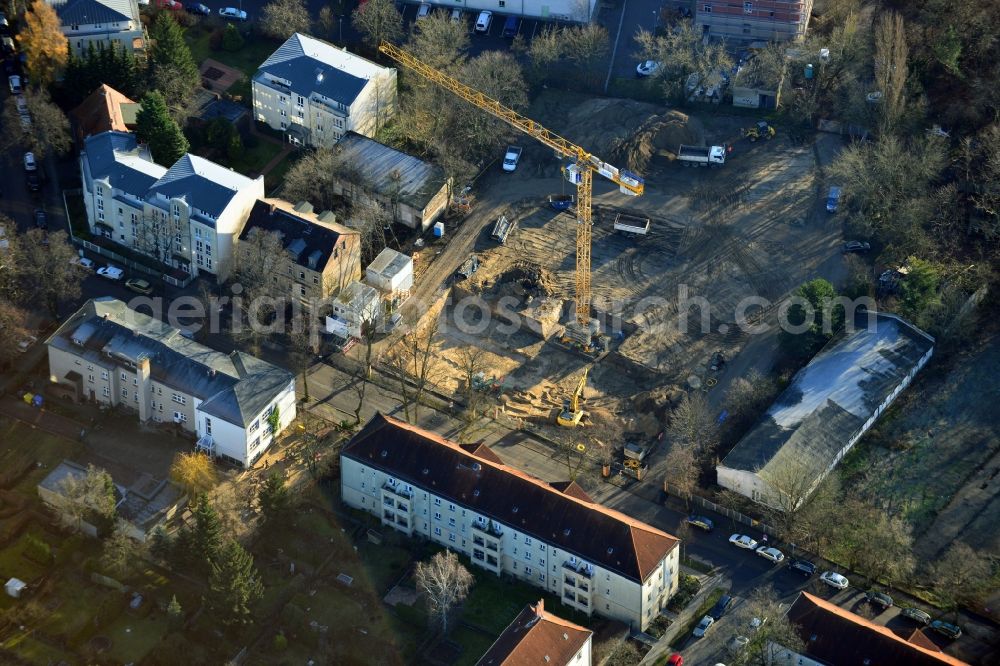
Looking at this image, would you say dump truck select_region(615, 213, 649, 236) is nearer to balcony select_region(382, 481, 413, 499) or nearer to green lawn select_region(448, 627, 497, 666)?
balcony select_region(382, 481, 413, 499)

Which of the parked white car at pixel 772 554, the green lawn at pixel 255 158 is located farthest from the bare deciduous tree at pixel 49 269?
the parked white car at pixel 772 554

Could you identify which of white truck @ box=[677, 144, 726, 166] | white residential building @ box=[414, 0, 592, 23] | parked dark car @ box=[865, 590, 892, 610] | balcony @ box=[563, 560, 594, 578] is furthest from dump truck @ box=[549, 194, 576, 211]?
parked dark car @ box=[865, 590, 892, 610]

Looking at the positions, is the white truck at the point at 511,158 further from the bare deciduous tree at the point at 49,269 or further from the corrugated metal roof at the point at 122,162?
the bare deciduous tree at the point at 49,269

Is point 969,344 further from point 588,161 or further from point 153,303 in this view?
point 153,303

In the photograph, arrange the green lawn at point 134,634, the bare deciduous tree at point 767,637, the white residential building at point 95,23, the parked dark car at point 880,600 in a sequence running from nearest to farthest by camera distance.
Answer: the bare deciduous tree at point 767,637, the green lawn at point 134,634, the parked dark car at point 880,600, the white residential building at point 95,23

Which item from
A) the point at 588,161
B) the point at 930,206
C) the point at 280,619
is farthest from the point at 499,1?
the point at 280,619

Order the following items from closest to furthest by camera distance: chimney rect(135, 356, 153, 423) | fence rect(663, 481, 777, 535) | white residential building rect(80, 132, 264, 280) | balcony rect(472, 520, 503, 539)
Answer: balcony rect(472, 520, 503, 539)
fence rect(663, 481, 777, 535)
chimney rect(135, 356, 153, 423)
white residential building rect(80, 132, 264, 280)
